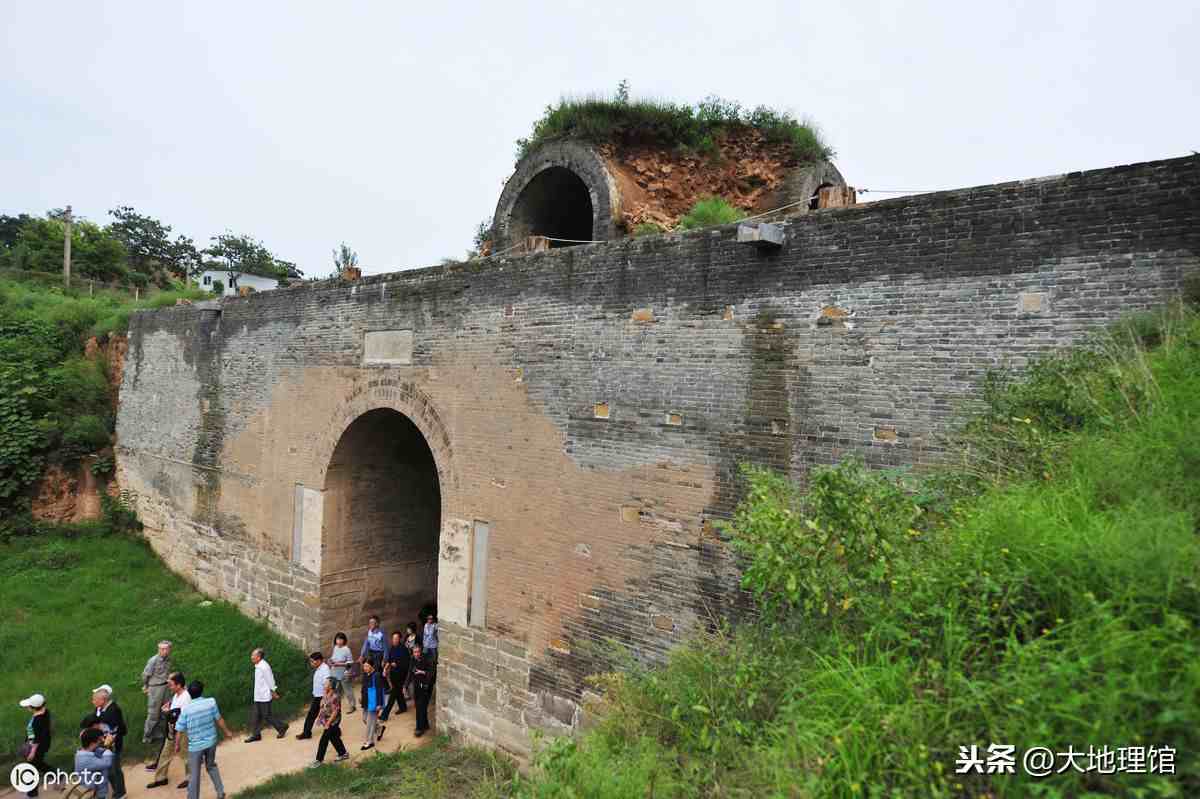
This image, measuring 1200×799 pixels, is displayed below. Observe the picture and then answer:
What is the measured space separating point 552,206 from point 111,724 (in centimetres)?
878

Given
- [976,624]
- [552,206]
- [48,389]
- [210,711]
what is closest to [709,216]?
[552,206]

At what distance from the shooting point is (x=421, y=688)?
812cm

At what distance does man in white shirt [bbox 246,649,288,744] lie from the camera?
25.7 feet

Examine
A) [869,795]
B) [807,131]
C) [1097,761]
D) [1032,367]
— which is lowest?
[869,795]

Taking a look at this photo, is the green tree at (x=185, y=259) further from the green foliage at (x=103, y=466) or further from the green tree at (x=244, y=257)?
the green foliage at (x=103, y=466)

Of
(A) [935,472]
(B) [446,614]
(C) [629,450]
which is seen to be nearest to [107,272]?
(B) [446,614]

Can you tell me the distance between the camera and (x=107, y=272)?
29.2 metres

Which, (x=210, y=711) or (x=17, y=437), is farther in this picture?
(x=17, y=437)

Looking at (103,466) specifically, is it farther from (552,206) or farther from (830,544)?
(830,544)

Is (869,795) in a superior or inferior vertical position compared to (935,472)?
inferior

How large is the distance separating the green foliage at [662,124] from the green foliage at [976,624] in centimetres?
710

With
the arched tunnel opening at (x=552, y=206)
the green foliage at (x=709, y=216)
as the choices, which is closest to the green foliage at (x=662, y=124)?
the arched tunnel opening at (x=552, y=206)

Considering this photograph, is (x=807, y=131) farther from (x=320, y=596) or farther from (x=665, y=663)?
(x=320, y=596)

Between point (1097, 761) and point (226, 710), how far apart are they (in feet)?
29.3
